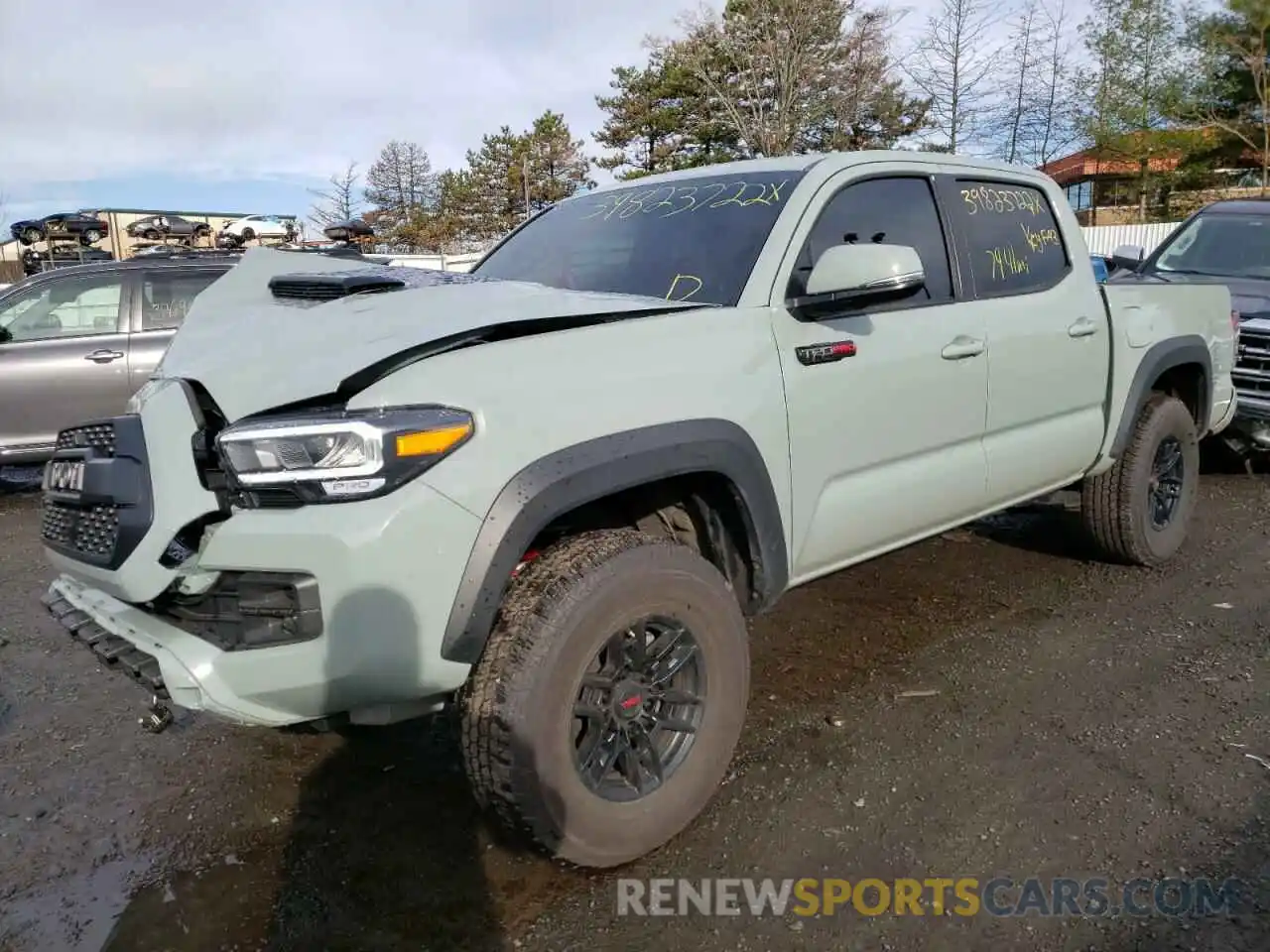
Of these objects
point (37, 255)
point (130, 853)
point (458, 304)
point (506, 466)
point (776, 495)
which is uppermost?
point (37, 255)

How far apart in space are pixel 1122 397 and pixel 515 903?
11.5 ft

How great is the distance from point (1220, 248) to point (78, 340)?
9.09 meters

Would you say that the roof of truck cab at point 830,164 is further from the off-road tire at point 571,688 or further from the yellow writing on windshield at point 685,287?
the off-road tire at point 571,688

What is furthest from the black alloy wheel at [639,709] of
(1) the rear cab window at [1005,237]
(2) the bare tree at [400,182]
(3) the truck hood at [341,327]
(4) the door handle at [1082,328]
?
(2) the bare tree at [400,182]

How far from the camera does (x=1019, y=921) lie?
232 cm

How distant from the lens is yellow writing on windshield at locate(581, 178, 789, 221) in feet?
10.8

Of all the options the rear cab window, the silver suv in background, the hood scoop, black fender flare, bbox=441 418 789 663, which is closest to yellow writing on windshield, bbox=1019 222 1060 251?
the rear cab window


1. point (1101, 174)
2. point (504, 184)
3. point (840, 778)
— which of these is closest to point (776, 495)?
point (840, 778)

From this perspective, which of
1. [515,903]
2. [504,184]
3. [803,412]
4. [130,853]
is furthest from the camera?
[504,184]

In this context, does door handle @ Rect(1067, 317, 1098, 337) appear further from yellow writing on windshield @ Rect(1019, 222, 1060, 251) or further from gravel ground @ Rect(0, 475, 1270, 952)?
gravel ground @ Rect(0, 475, 1270, 952)

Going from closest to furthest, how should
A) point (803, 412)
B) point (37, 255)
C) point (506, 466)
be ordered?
point (506, 466)
point (803, 412)
point (37, 255)

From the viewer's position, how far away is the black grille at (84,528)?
2.37 metres

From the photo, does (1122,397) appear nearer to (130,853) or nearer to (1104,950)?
(1104,950)

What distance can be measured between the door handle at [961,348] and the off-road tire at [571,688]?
4.59 feet
